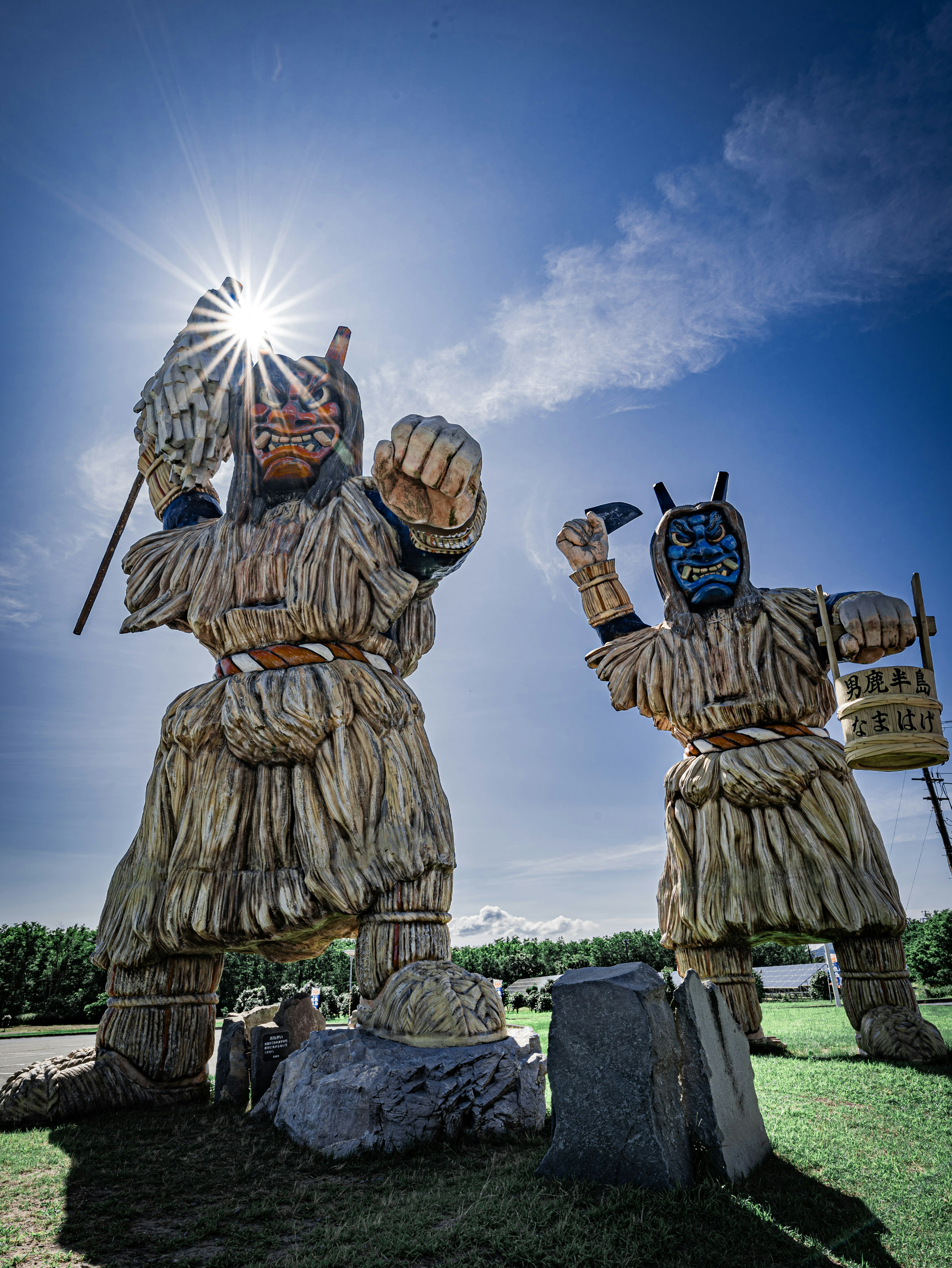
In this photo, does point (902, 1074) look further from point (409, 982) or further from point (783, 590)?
point (783, 590)

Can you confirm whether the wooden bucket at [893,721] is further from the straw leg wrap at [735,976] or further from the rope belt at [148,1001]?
the rope belt at [148,1001]

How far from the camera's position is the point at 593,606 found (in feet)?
18.1

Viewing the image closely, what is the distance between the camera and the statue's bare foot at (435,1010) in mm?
3098

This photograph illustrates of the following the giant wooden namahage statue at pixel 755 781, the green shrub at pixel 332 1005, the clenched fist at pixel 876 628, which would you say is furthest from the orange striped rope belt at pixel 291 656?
the green shrub at pixel 332 1005

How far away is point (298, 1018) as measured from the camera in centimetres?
435

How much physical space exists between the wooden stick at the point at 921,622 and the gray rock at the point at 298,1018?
3.52 metres

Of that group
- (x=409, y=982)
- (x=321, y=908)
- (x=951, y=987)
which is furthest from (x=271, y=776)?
(x=951, y=987)

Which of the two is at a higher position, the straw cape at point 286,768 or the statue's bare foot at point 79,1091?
the straw cape at point 286,768

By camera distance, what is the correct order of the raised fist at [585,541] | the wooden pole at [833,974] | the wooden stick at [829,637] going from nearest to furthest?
1. the wooden stick at [829,637]
2. the raised fist at [585,541]
3. the wooden pole at [833,974]

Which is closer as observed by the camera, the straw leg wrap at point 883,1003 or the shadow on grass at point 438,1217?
→ the shadow on grass at point 438,1217

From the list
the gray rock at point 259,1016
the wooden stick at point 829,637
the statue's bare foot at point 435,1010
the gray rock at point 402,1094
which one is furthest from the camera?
the gray rock at point 259,1016

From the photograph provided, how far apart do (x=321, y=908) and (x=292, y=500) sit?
209 centimetres

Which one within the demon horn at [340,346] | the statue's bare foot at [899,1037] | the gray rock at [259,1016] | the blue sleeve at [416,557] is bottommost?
the statue's bare foot at [899,1037]

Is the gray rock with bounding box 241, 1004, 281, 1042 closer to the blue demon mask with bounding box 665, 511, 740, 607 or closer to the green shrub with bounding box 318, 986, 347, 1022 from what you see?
the blue demon mask with bounding box 665, 511, 740, 607
